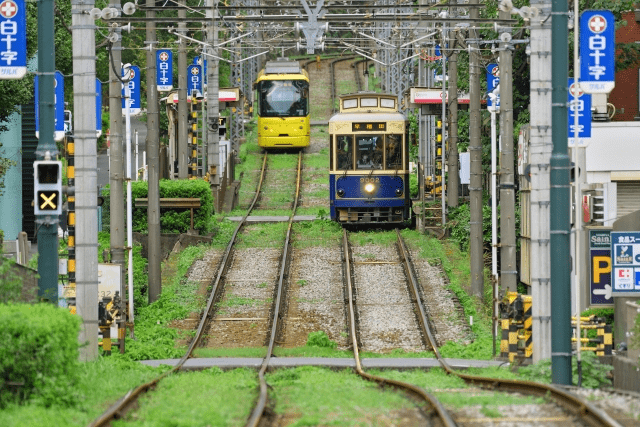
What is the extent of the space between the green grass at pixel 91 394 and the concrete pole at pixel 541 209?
5.57 m

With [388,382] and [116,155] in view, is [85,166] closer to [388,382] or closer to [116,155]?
[116,155]

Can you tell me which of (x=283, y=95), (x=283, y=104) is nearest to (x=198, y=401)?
(x=283, y=95)

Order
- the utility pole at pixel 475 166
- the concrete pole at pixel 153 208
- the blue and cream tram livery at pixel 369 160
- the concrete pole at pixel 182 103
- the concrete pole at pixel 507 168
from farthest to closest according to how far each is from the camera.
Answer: the blue and cream tram livery at pixel 369 160 → the concrete pole at pixel 182 103 → the concrete pole at pixel 153 208 → the utility pole at pixel 475 166 → the concrete pole at pixel 507 168

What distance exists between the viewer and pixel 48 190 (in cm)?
1617

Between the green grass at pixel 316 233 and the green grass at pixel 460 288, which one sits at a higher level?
the green grass at pixel 316 233

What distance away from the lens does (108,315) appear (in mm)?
19562

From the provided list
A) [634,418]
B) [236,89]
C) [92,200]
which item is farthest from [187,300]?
[236,89]

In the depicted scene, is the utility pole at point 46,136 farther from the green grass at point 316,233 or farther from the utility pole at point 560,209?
the green grass at point 316,233

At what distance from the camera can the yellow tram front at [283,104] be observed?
51.2 m

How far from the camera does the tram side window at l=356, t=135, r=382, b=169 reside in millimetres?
33719

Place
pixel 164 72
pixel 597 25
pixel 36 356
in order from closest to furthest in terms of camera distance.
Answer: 1. pixel 36 356
2. pixel 597 25
3. pixel 164 72

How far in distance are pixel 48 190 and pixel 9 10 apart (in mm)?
2704

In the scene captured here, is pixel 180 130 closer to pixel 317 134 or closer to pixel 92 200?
pixel 92 200

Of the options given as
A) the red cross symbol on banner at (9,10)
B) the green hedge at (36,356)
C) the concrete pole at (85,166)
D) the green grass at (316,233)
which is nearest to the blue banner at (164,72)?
the green grass at (316,233)
